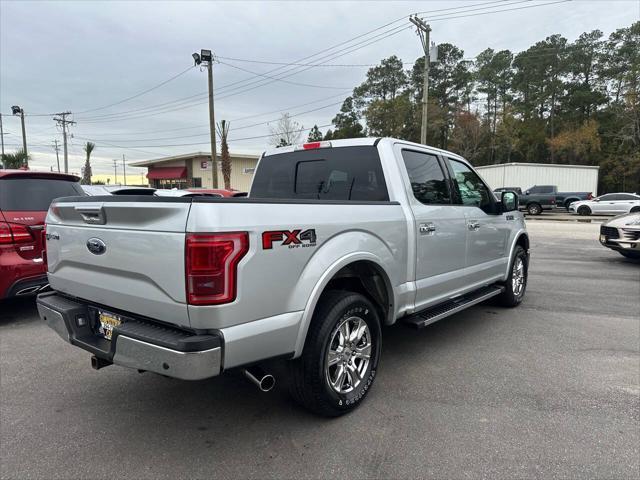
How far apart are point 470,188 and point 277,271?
313cm

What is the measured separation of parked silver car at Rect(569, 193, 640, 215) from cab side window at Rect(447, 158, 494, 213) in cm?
2370

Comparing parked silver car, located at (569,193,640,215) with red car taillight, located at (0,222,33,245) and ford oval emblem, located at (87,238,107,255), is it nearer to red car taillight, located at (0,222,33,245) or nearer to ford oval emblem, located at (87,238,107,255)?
red car taillight, located at (0,222,33,245)

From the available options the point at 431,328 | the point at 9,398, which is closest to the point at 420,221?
the point at 431,328

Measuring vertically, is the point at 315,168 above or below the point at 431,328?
above

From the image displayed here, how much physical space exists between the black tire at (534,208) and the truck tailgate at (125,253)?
2904 centimetres

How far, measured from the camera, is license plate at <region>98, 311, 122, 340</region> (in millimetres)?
2600

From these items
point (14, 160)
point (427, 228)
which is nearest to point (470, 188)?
point (427, 228)

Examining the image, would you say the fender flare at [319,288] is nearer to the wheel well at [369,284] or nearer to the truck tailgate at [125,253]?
the wheel well at [369,284]

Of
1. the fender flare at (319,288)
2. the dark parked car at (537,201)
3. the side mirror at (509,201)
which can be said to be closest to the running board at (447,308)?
the fender flare at (319,288)

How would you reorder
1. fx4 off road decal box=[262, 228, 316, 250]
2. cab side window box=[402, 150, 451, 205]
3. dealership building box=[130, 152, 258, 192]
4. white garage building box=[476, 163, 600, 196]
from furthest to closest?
dealership building box=[130, 152, 258, 192] → white garage building box=[476, 163, 600, 196] → cab side window box=[402, 150, 451, 205] → fx4 off road decal box=[262, 228, 316, 250]

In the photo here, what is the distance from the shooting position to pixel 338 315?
→ 2.81 meters

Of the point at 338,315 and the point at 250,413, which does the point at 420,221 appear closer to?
the point at 338,315

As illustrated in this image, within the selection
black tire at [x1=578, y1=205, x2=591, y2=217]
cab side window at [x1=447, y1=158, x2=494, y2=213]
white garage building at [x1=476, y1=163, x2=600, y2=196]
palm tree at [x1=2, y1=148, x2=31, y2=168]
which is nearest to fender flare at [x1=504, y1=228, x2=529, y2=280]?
cab side window at [x1=447, y1=158, x2=494, y2=213]

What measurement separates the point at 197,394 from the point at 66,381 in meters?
1.18
